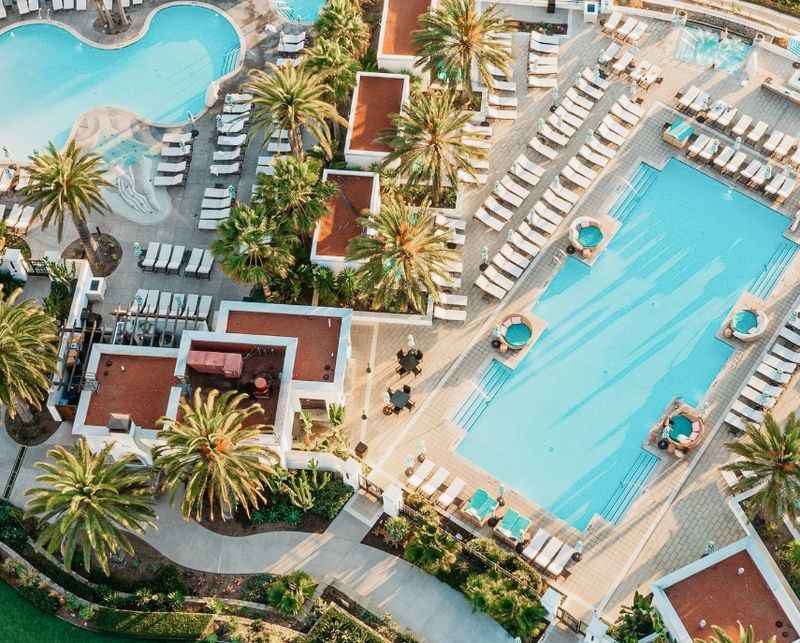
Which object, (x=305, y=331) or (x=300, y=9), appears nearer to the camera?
(x=305, y=331)

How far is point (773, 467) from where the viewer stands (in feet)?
132

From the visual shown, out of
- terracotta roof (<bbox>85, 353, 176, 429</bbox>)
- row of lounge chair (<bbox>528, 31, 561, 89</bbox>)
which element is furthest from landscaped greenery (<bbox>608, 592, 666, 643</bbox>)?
row of lounge chair (<bbox>528, 31, 561, 89</bbox>)

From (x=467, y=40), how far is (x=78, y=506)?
2855 cm

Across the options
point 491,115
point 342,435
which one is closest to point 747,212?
point 491,115

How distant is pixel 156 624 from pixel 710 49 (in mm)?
41928

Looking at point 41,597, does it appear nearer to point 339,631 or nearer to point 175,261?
point 339,631

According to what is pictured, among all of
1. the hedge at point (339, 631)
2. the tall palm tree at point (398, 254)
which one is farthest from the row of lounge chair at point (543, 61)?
the hedge at point (339, 631)

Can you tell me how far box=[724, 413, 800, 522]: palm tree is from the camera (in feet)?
131

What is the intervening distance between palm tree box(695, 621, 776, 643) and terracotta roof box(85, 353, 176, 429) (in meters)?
24.4

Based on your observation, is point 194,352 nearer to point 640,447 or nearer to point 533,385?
point 533,385

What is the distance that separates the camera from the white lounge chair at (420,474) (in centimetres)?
4441

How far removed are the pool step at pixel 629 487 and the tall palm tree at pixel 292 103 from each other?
20.5 meters

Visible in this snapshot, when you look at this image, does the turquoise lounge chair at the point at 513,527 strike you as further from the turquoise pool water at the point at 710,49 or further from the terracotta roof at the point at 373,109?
the turquoise pool water at the point at 710,49

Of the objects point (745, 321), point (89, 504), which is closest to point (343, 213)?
point (89, 504)
